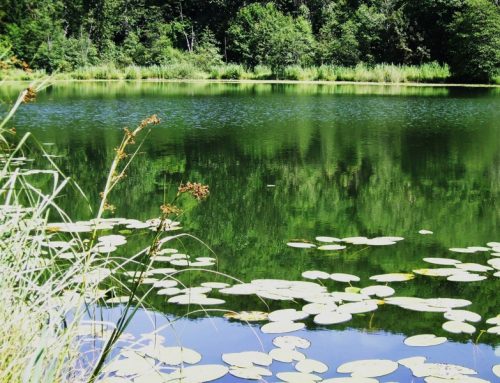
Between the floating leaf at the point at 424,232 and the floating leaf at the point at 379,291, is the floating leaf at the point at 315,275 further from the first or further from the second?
the floating leaf at the point at 424,232

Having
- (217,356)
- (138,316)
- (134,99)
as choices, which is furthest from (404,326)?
(134,99)

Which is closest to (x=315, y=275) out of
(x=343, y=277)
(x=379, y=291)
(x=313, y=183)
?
(x=343, y=277)

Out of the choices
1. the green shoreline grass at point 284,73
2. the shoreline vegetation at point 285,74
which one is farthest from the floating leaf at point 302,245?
the green shoreline grass at point 284,73

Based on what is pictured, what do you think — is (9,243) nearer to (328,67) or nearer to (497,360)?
(497,360)

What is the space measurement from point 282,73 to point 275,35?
2832 millimetres

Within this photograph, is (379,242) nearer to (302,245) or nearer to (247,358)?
(302,245)

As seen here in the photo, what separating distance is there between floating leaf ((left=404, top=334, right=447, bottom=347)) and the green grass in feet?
85.2

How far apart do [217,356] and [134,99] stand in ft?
50.8

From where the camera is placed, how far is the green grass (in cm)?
2802

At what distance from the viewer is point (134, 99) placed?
17.6m

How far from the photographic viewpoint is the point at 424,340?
2.77 meters

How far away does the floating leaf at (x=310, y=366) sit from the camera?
2.46m

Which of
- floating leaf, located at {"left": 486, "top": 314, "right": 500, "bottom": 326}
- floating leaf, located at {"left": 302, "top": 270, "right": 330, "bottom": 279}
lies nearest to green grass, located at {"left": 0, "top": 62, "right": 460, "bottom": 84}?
floating leaf, located at {"left": 302, "top": 270, "right": 330, "bottom": 279}

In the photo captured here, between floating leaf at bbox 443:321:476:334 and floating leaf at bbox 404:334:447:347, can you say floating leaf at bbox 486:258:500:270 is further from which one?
floating leaf at bbox 404:334:447:347
